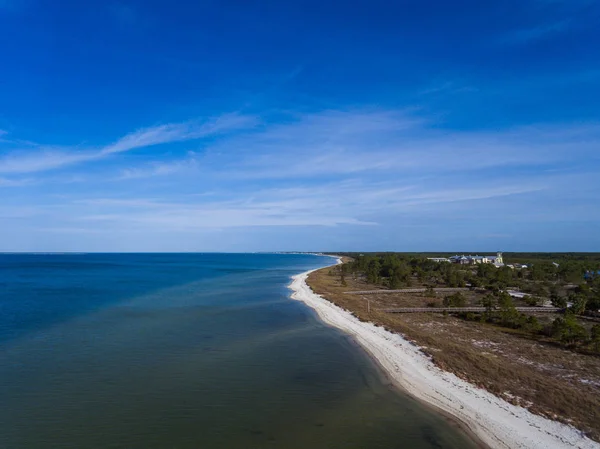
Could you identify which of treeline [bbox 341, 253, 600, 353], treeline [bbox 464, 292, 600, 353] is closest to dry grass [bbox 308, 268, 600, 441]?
treeline [bbox 464, 292, 600, 353]

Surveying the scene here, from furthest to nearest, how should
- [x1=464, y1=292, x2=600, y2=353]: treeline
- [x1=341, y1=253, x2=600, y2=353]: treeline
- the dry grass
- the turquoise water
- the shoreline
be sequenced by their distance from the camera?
[x1=341, y1=253, x2=600, y2=353]: treeline → [x1=464, y1=292, x2=600, y2=353]: treeline → the dry grass → the turquoise water → the shoreline

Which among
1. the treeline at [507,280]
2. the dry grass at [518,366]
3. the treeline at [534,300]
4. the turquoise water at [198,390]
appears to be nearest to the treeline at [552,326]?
the treeline at [534,300]

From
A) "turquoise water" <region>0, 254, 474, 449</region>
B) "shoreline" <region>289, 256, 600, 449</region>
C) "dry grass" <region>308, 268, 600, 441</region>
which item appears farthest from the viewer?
"dry grass" <region>308, 268, 600, 441</region>

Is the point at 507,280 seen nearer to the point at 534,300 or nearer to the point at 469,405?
the point at 534,300

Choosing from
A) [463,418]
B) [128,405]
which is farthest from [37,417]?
[463,418]

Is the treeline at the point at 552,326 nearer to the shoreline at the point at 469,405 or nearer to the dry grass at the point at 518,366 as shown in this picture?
the dry grass at the point at 518,366

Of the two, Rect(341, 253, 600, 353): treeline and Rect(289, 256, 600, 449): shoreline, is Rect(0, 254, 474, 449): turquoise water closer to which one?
Rect(289, 256, 600, 449): shoreline

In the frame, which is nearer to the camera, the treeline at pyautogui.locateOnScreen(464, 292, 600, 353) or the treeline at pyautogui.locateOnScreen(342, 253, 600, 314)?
the treeline at pyautogui.locateOnScreen(464, 292, 600, 353)
